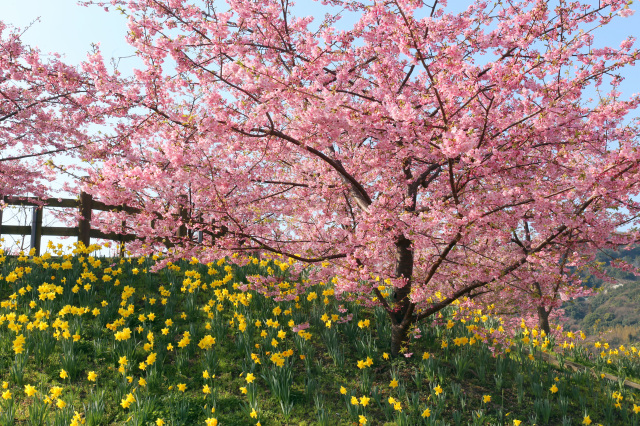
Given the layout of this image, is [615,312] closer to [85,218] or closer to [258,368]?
[85,218]

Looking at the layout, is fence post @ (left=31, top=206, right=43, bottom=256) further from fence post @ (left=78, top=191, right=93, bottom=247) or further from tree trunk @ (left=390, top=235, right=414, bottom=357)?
tree trunk @ (left=390, top=235, right=414, bottom=357)

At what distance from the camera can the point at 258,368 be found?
618cm

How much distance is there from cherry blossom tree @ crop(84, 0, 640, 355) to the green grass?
0.88 m

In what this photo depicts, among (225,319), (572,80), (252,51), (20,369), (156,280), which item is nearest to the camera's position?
(572,80)

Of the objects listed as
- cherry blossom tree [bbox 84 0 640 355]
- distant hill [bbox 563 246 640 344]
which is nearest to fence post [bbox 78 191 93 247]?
cherry blossom tree [bbox 84 0 640 355]

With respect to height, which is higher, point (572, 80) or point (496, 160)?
point (572, 80)

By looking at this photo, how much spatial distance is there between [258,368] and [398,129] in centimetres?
362

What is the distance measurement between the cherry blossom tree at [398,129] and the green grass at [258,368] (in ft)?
2.90

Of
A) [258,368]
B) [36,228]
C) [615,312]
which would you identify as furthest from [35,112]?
[615,312]

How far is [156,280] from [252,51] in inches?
178

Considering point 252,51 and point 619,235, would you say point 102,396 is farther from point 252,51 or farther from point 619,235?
point 619,235

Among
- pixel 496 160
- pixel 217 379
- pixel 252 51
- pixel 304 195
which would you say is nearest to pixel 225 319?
pixel 217 379

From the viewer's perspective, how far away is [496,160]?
5.25m

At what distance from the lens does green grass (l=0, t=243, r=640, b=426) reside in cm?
534
